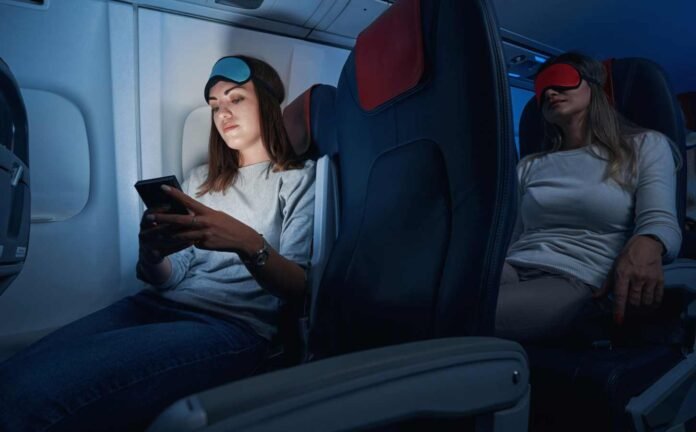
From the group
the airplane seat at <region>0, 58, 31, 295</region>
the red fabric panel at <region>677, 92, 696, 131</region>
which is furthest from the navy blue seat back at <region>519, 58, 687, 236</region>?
the red fabric panel at <region>677, 92, 696, 131</region>

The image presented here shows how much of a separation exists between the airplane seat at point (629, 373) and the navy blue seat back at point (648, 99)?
44 cm

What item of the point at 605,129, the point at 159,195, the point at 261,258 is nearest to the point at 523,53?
the point at 605,129

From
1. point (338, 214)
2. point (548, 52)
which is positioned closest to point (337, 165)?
point (338, 214)

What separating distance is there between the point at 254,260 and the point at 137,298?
1.68ft

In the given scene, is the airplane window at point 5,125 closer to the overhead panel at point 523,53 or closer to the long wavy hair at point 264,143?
the long wavy hair at point 264,143

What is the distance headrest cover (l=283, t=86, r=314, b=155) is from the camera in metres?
1.43

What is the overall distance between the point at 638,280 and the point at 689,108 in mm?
3121

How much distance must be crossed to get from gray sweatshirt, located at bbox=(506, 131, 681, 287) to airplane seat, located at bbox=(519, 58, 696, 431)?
0.52 ft

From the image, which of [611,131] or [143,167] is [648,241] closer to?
[611,131]

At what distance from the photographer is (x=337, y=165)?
1.21 metres

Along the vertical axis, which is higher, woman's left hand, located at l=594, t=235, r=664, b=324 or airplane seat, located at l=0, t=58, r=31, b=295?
airplane seat, located at l=0, t=58, r=31, b=295

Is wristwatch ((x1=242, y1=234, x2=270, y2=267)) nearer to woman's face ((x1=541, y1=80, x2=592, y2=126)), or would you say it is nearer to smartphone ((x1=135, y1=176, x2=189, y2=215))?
smartphone ((x1=135, y1=176, x2=189, y2=215))

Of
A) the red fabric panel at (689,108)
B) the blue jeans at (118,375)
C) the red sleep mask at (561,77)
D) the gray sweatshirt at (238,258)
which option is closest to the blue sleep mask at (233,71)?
the gray sweatshirt at (238,258)

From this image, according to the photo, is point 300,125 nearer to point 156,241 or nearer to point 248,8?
point 156,241
